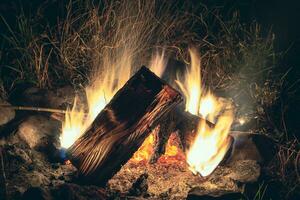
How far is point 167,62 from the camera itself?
15.7ft

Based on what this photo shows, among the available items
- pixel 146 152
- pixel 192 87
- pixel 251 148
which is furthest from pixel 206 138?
pixel 192 87

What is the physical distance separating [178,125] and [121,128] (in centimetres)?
80

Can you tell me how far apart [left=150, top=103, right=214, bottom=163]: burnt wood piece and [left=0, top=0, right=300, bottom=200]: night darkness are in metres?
0.65

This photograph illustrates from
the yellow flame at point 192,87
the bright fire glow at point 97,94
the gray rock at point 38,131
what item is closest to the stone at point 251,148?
the yellow flame at point 192,87

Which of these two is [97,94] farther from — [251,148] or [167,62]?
[251,148]

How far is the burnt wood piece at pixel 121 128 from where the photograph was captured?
354cm

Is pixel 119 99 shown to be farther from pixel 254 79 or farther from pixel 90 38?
pixel 254 79

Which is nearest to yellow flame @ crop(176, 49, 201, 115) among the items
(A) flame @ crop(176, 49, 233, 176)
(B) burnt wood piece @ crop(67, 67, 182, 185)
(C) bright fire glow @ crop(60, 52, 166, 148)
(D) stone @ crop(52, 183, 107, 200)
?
(A) flame @ crop(176, 49, 233, 176)

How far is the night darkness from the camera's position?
438cm

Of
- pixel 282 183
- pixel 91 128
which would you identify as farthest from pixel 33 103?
pixel 282 183

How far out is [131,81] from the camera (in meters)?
3.71

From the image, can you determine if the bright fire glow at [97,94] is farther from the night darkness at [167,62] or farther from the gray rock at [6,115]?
the gray rock at [6,115]

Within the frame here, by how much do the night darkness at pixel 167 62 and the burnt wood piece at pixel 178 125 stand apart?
65 cm

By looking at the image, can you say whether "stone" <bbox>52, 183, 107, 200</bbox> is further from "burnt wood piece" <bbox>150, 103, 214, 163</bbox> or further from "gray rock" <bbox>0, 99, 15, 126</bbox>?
"gray rock" <bbox>0, 99, 15, 126</bbox>
